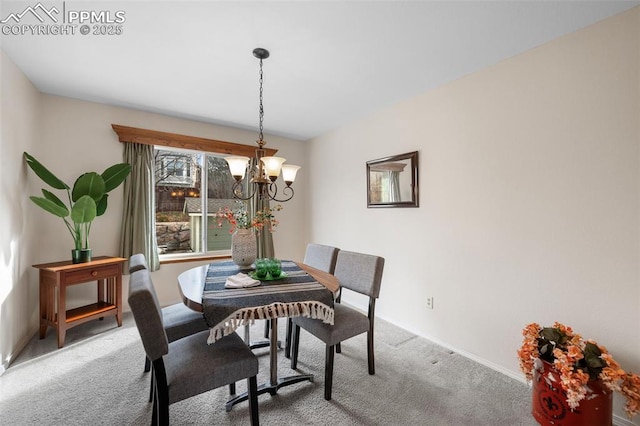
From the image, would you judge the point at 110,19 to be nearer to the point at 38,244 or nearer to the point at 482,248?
the point at 38,244

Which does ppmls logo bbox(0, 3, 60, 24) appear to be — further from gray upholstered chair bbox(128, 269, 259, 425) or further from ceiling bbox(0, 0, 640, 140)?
gray upholstered chair bbox(128, 269, 259, 425)

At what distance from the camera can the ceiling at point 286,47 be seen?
1681mm

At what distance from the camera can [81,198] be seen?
254 cm

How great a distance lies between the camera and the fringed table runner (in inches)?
56.1

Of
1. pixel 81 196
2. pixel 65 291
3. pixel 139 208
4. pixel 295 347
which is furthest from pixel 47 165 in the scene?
pixel 295 347

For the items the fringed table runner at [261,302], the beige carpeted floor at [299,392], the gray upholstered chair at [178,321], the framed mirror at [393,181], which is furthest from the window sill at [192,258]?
the framed mirror at [393,181]

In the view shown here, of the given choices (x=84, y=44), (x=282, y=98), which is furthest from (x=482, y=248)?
(x=84, y=44)

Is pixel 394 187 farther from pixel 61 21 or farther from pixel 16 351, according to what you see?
pixel 16 351

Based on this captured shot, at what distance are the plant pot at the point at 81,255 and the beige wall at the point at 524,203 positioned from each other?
320 centimetres

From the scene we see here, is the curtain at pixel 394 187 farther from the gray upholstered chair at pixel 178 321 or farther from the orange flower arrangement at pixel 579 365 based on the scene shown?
the gray upholstered chair at pixel 178 321

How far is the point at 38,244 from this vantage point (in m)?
2.83

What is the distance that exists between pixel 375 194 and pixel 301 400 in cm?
227

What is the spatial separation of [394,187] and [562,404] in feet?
7.05

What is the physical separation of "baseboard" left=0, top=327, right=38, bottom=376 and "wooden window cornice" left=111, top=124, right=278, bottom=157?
2.19 metres
